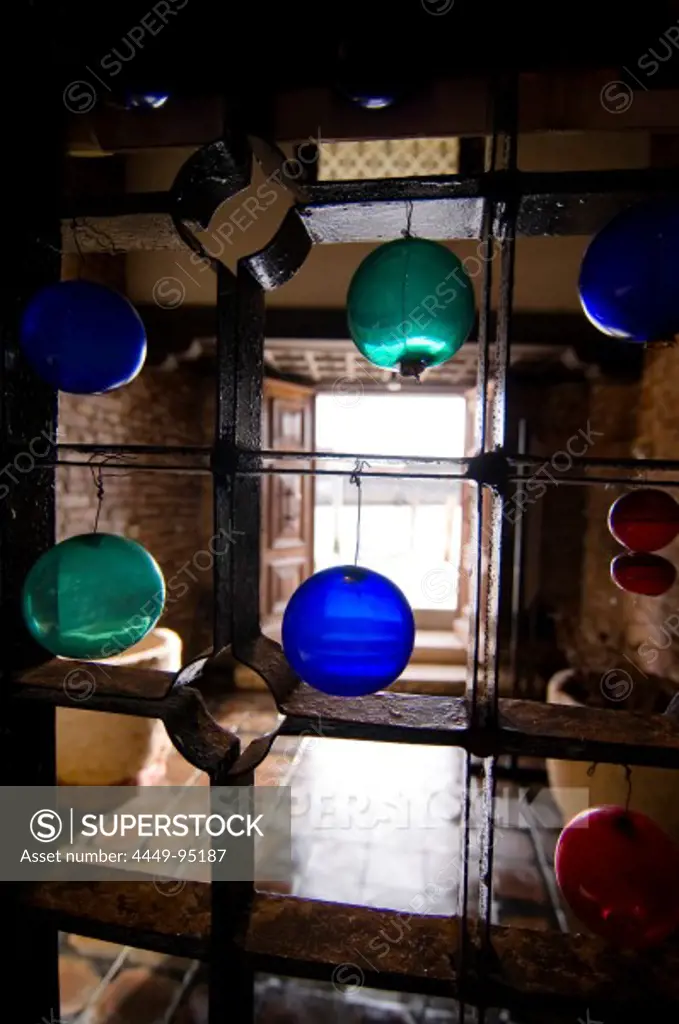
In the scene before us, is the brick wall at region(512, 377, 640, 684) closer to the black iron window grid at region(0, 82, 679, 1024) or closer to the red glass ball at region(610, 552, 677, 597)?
the red glass ball at region(610, 552, 677, 597)

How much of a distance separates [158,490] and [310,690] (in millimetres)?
3554

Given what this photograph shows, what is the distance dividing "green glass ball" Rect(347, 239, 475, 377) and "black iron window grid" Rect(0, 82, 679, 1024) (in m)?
0.06

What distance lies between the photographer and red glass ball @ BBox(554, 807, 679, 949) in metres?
1.09

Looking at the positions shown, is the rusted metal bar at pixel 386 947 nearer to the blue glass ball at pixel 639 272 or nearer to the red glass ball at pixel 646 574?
the red glass ball at pixel 646 574

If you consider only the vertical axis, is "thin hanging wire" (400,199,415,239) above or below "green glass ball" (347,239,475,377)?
above

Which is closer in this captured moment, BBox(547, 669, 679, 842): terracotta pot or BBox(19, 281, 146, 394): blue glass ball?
BBox(19, 281, 146, 394): blue glass ball

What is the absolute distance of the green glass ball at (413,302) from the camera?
119 centimetres

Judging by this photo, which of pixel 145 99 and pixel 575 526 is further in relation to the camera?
pixel 575 526

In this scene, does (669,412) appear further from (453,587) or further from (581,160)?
(453,587)

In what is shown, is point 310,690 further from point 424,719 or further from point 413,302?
point 413,302

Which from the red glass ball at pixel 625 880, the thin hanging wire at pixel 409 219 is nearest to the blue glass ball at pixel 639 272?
the thin hanging wire at pixel 409 219

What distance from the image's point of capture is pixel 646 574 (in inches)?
67.4

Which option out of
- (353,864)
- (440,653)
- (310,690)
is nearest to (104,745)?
(353,864)

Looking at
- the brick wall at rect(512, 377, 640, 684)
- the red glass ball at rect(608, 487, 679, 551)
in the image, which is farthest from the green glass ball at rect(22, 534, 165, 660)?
the brick wall at rect(512, 377, 640, 684)
